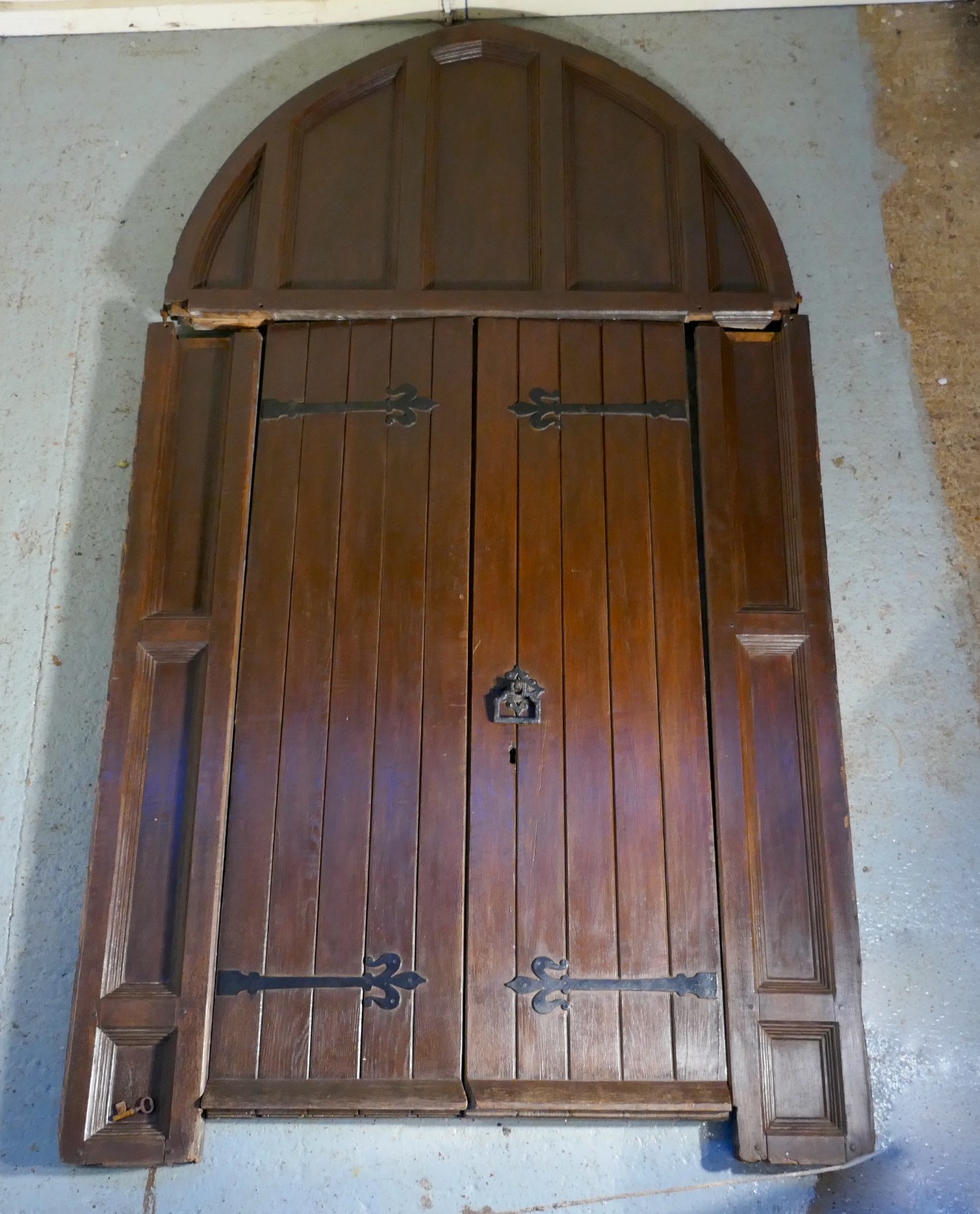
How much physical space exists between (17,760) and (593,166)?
6.47ft

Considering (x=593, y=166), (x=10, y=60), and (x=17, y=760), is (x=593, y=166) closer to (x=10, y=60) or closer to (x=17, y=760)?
(x=10, y=60)

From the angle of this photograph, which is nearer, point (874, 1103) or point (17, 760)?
point (874, 1103)

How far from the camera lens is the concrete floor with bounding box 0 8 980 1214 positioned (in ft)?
6.53

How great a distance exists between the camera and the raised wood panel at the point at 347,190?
2.45 metres

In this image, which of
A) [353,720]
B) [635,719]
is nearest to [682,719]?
[635,719]

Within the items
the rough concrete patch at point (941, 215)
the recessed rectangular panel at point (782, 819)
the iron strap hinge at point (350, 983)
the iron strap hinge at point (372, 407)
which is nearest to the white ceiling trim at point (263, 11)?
the rough concrete patch at point (941, 215)

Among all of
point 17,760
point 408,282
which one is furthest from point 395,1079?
point 408,282

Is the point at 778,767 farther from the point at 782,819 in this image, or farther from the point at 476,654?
the point at 476,654

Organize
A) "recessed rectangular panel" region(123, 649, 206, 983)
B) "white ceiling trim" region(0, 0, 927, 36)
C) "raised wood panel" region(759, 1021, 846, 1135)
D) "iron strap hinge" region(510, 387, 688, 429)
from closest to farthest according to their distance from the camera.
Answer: "raised wood panel" region(759, 1021, 846, 1135) → "recessed rectangular panel" region(123, 649, 206, 983) → "iron strap hinge" region(510, 387, 688, 429) → "white ceiling trim" region(0, 0, 927, 36)

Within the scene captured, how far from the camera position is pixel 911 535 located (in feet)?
7.71

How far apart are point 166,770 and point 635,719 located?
0.99 meters

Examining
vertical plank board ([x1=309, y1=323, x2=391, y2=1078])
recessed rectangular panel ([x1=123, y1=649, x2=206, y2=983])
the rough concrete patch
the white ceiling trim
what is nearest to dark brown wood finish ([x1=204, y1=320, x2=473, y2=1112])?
vertical plank board ([x1=309, y1=323, x2=391, y2=1078])

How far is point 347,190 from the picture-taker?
253 centimetres

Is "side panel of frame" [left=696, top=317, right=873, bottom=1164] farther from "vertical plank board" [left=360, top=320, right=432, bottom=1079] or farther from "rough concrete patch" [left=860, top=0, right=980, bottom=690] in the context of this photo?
"vertical plank board" [left=360, top=320, right=432, bottom=1079]
